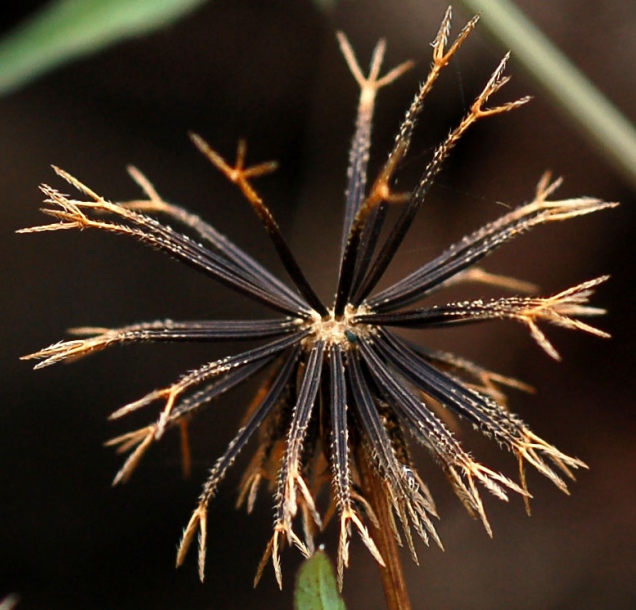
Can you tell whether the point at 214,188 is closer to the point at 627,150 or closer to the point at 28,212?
the point at 28,212

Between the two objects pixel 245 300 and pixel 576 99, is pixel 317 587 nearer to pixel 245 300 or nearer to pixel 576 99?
pixel 576 99

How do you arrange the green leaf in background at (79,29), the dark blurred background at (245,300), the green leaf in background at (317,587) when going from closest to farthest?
1. the green leaf in background at (317,587)
2. the green leaf in background at (79,29)
3. the dark blurred background at (245,300)

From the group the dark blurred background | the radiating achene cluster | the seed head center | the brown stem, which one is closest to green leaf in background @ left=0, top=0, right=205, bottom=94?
the radiating achene cluster

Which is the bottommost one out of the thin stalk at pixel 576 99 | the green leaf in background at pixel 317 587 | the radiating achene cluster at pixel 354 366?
the green leaf in background at pixel 317 587

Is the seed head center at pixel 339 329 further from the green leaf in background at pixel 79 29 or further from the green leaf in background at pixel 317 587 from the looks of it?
the green leaf in background at pixel 79 29

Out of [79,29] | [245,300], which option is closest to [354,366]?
[79,29]

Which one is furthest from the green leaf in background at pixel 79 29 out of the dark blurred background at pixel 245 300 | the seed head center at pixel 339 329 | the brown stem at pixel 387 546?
the dark blurred background at pixel 245 300

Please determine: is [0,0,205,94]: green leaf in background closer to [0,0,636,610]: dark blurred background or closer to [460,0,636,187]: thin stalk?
[460,0,636,187]: thin stalk

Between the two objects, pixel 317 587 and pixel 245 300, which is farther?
pixel 245 300
